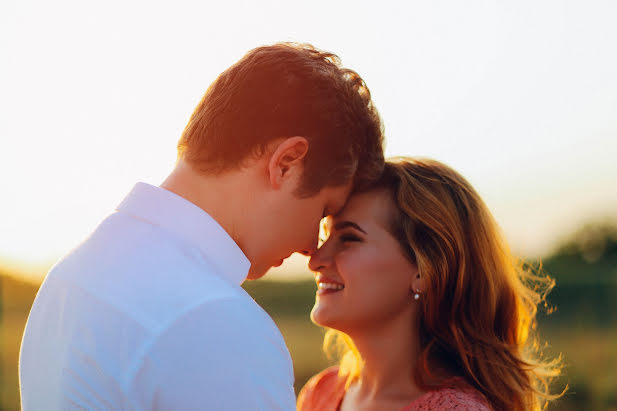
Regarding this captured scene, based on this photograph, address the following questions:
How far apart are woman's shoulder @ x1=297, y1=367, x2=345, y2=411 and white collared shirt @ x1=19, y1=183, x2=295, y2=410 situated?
184 centimetres

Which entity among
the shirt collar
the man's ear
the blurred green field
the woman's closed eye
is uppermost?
the man's ear

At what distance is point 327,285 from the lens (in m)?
2.97

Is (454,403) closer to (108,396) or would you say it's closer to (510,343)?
(510,343)

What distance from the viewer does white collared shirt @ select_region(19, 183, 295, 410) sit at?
4.74ft

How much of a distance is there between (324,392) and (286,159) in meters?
1.88

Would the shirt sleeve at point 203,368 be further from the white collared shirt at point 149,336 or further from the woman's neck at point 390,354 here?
the woman's neck at point 390,354

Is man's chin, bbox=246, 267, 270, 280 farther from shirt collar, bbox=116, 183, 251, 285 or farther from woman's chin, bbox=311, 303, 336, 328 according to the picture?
woman's chin, bbox=311, 303, 336, 328

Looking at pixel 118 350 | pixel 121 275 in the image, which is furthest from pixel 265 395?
pixel 121 275

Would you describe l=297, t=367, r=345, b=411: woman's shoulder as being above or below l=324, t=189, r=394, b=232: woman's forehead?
below

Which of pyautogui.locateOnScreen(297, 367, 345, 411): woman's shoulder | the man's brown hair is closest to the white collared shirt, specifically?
the man's brown hair

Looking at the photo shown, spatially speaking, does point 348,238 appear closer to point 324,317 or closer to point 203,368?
point 324,317

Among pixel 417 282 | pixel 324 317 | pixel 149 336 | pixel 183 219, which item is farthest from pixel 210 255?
pixel 417 282

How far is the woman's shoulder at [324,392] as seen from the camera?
Answer: 3315 millimetres

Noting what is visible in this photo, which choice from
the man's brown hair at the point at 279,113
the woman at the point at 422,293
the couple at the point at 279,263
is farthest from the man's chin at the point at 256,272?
the woman at the point at 422,293
